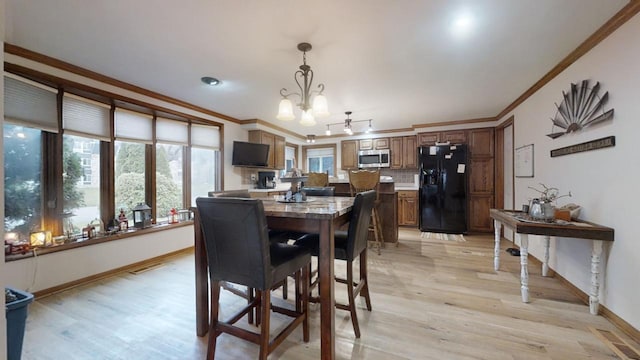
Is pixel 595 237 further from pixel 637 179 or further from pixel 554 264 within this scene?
pixel 554 264

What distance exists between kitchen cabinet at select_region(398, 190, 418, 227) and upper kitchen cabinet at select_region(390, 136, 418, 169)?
71 cm

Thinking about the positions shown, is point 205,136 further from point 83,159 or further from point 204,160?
point 83,159

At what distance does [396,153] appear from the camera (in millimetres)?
5961

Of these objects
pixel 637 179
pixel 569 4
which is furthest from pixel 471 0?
pixel 637 179

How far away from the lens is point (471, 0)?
1644 millimetres

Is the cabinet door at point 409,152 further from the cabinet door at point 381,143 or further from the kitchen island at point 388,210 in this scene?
the kitchen island at point 388,210

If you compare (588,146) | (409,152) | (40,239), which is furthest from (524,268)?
(40,239)

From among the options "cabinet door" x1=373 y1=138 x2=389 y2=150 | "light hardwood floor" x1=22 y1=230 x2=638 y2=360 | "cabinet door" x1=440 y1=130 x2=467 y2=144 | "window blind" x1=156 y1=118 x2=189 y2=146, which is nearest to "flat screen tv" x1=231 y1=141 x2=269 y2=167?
"window blind" x1=156 y1=118 x2=189 y2=146

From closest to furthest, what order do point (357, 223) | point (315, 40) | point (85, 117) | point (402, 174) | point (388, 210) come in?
point (357, 223)
point (315, 40)
point (85, 117)
point (388, 210)
point (402, 174)

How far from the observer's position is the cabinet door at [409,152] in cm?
580

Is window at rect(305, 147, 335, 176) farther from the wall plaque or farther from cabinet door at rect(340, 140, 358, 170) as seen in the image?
the wall plaque

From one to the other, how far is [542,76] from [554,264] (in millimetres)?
2094

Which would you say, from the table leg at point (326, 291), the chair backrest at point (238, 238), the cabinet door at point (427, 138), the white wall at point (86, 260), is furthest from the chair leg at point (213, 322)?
the cabinet door at point (427, 138)

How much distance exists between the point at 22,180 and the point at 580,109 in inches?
204
